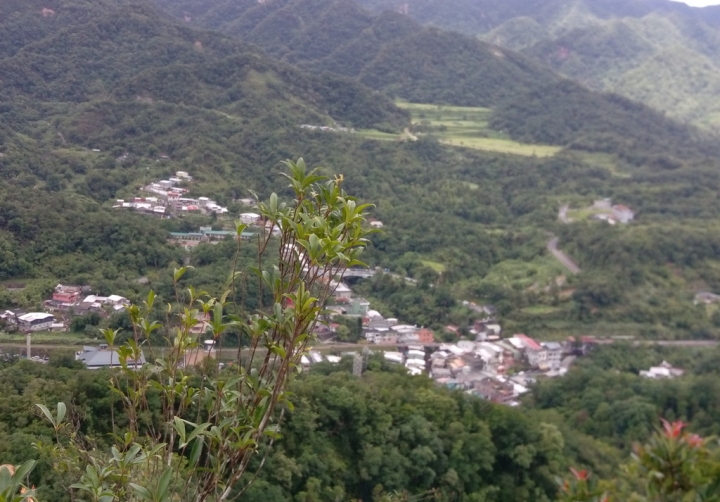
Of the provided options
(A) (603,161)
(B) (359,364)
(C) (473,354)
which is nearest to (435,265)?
(C) (473,354)

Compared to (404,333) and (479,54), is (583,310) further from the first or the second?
(479,54)

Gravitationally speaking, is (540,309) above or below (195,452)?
below

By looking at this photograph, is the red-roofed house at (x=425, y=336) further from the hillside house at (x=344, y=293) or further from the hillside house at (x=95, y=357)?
the hillside house at (x=95, y=357)

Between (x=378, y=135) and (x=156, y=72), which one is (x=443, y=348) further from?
(x=156, y=72)

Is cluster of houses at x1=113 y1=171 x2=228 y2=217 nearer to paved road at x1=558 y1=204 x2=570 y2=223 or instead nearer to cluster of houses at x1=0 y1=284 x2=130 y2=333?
cluster of houses at x1=0 y1=284 x2=130 y2=333

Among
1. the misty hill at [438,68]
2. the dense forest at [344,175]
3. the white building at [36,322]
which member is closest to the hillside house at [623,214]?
the dense forest at [344,175]

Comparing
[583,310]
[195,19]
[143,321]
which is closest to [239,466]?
[143,321]
